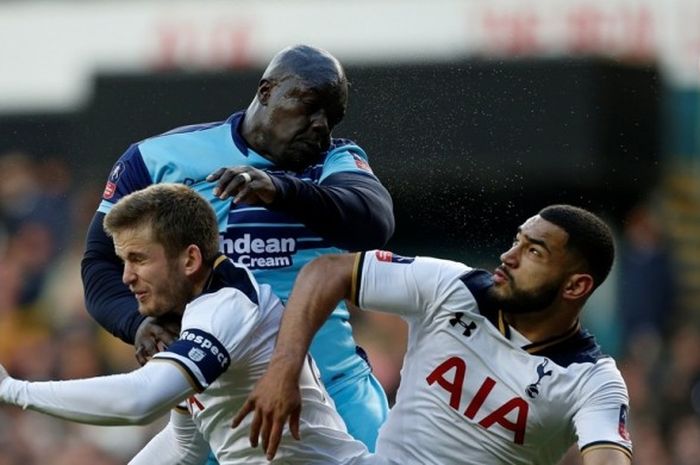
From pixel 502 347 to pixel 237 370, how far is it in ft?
3.38

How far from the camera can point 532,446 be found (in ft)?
23.9

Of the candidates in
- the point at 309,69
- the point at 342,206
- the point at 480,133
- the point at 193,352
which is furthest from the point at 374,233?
the point at 480,133

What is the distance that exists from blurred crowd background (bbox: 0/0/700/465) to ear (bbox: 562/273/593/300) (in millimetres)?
2044

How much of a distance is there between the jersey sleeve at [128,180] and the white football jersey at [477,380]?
965 mm

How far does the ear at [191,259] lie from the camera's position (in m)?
6.78

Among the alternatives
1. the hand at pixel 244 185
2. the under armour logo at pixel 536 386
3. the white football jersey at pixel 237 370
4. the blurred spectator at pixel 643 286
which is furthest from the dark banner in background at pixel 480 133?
the hand at pixel 244 185

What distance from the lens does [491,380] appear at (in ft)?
23.7

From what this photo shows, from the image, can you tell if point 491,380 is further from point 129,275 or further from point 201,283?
point 129,275

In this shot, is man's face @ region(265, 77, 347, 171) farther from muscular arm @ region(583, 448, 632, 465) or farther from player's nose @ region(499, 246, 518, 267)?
muscular arm @ region(583, 448, 632, 465)

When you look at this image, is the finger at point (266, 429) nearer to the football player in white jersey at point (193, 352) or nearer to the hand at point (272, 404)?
the hand at point (272, 404)

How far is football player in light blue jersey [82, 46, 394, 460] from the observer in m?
7.36

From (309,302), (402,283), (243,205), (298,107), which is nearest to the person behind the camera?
(309,302)

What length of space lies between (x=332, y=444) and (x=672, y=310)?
9.17 m


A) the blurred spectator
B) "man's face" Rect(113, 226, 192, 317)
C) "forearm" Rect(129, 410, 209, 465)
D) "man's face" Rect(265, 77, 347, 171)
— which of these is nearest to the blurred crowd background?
the blurred spectator
